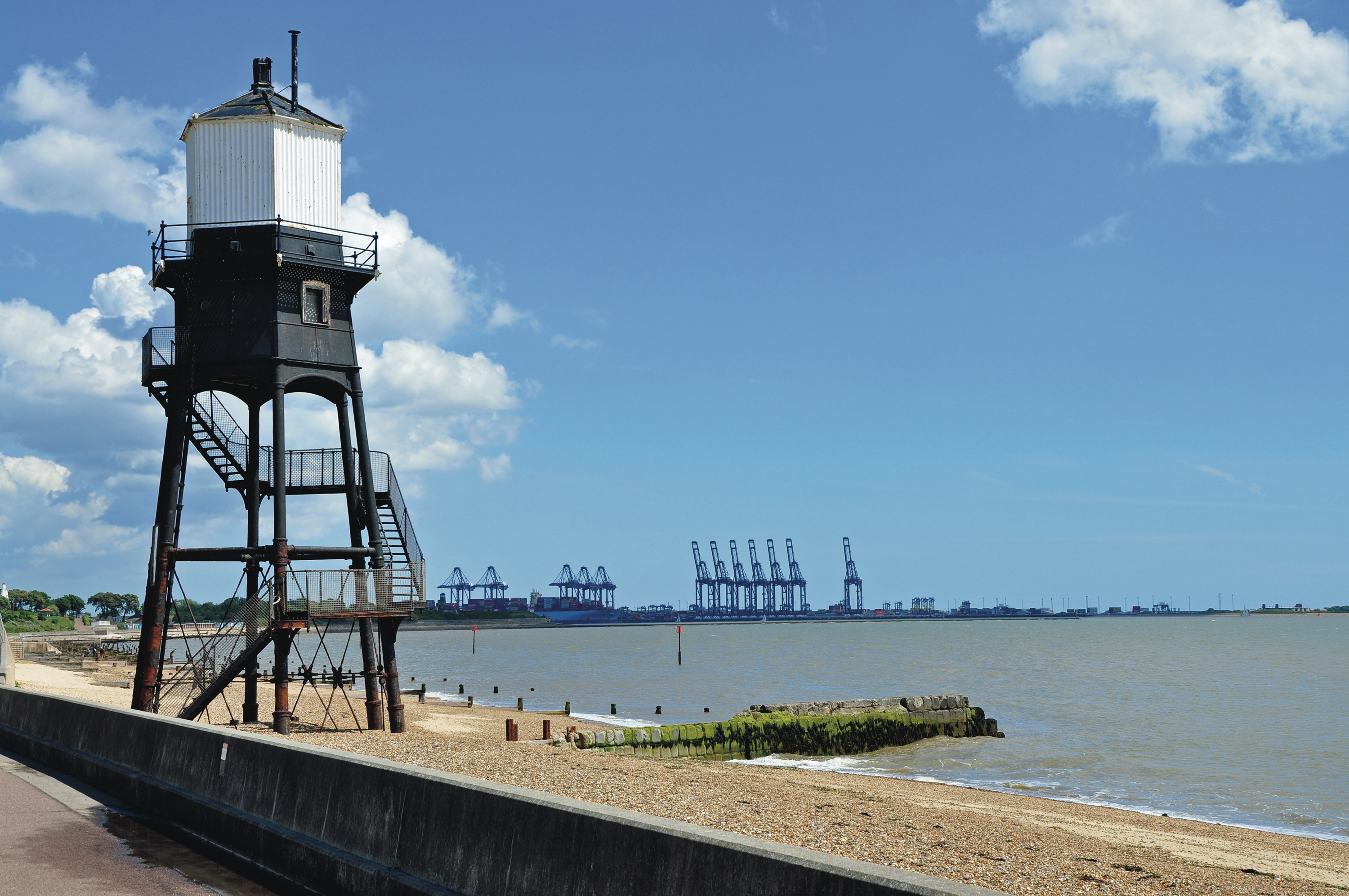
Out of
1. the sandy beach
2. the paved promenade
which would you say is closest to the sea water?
the sandy beach

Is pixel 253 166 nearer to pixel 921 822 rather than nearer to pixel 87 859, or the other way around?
pixel 87 859

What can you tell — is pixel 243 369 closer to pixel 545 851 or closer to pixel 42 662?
pixel 545 851

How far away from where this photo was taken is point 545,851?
7121 mm

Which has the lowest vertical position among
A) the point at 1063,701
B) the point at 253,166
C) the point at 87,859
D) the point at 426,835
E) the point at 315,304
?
the point at 1063,701

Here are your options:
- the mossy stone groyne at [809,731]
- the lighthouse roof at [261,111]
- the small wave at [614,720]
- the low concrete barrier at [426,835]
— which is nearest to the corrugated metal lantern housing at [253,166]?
the lighthouse roof at [261,111]

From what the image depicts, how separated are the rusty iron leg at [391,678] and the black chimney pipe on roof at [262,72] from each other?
1404 cm

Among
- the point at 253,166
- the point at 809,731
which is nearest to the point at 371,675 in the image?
the point at 253,166

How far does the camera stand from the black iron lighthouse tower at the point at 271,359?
84.1 feet

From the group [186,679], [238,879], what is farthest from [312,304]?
[238,879]

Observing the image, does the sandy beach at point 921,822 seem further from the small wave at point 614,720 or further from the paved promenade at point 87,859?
the small wave at point 614,720

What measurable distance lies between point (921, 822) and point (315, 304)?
17.8m

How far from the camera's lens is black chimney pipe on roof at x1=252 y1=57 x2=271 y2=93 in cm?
2848

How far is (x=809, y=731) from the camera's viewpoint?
35.9m

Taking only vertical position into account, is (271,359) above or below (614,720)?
above
